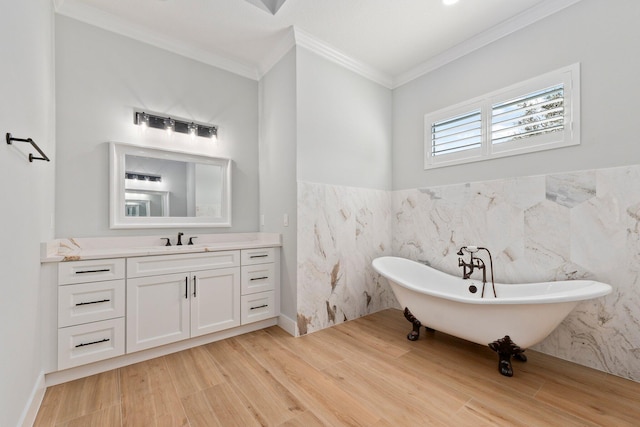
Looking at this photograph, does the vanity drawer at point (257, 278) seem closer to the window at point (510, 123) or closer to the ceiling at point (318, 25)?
the window at point (510, 123)

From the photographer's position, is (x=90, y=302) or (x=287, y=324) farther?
(x=287, y=324)

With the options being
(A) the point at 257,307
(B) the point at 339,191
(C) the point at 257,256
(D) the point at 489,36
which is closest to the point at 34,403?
(A) the point at 257,307

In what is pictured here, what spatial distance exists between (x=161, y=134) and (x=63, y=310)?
1.69m

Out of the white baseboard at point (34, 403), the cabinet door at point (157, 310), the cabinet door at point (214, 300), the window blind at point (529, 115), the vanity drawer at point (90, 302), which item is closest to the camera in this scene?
the white baseboard at point (34, 403)

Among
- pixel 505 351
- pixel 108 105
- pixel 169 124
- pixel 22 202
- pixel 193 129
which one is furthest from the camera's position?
pixel 193 129

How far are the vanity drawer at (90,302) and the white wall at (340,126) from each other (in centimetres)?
177

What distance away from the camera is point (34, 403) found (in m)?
1.55

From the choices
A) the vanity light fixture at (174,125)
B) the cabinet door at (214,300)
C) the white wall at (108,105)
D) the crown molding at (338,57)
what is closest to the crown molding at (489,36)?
the crown molding at (338,57)

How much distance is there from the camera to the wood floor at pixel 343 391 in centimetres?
155

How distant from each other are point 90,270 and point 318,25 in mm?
2786

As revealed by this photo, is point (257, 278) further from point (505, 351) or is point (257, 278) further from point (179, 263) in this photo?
point (505, 351)

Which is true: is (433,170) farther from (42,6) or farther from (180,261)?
(42,6)

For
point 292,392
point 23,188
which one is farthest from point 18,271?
point 292,392

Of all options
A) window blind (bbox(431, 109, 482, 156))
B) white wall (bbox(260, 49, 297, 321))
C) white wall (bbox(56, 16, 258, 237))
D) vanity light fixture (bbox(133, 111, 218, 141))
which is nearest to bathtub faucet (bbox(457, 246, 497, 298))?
window blind (bbox(431, 109, 482, 156))
